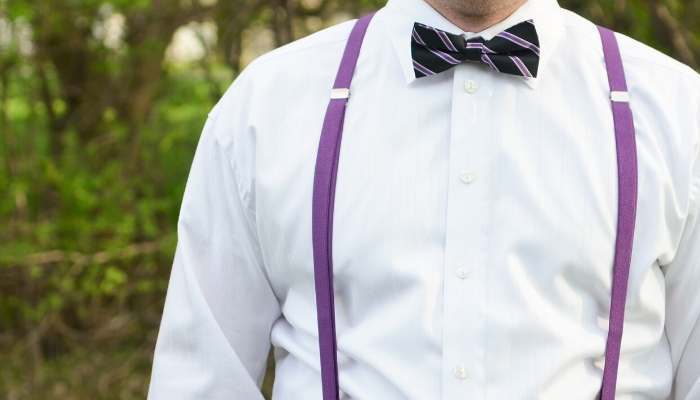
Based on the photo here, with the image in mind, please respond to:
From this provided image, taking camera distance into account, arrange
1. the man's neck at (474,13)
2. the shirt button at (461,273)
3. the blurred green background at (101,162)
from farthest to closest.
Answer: the blurred green background at (101,162) < the man's neck at (474,13) < the shirt button at (461,273)

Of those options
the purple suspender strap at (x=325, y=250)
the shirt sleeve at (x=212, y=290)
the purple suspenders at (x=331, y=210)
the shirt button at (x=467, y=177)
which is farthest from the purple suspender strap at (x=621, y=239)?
the shirt sleeve at (x=212, y=290)

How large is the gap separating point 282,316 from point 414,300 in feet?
1.04

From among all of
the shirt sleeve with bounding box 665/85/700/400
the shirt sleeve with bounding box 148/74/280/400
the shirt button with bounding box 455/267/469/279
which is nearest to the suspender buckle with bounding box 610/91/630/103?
the shirt sleeve with bounding box 665/85/700/400

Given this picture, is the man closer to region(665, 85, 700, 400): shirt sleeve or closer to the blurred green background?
region(665, 85, 700, 400): shirt sleeve

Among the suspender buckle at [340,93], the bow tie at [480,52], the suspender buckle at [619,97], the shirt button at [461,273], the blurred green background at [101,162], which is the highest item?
the bow tie at [480,52]

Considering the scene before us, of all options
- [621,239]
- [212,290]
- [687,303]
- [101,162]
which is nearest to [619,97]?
[621,239]

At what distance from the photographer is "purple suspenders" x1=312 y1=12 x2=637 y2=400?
158cm

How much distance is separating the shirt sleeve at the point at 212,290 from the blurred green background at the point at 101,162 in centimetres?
210

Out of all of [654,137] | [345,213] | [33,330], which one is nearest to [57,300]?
[33,330]

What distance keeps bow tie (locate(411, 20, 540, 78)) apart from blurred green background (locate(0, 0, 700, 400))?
2131 millimetres

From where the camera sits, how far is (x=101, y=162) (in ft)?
14.0

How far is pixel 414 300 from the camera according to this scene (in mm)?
1593

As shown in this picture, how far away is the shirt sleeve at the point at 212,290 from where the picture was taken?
5.79 feet

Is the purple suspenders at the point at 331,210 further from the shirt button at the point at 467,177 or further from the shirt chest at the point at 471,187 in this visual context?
the shirt button at the point at 467,177
